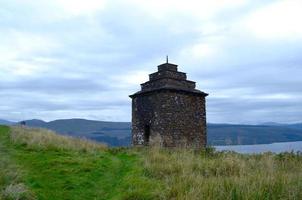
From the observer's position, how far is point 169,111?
76.2 ft

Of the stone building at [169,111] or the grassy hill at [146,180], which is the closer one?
the grassy hill at [146,180]

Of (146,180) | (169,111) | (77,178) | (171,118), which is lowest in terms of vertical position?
(77,178)

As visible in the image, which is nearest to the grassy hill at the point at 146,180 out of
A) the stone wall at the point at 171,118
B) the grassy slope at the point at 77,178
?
the grassy slope at the point at 77,178

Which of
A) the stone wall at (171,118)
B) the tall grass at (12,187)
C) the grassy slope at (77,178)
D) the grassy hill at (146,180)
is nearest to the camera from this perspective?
the tall grass at (12,187)

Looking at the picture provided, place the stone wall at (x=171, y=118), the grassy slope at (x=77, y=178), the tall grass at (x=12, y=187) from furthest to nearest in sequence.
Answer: the stone wall at (x=171, y=118) → the grassy slope at (x=77, y=178) → the tall grass at (x=12, y=187)

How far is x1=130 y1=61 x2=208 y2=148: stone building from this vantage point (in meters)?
23.2

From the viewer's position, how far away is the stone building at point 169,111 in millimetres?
23188

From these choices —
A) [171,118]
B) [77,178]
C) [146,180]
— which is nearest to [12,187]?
[77,178]

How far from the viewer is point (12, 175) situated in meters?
9.52

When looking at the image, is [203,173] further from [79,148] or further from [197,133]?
[197,133]

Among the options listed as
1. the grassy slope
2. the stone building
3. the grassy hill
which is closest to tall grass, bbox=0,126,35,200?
the grassy hill

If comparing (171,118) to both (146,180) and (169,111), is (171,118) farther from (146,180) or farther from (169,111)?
(146,180)

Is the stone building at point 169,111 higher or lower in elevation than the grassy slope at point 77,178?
higher

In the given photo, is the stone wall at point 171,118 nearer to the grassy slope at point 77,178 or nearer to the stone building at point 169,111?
the stone building at point 169,111
